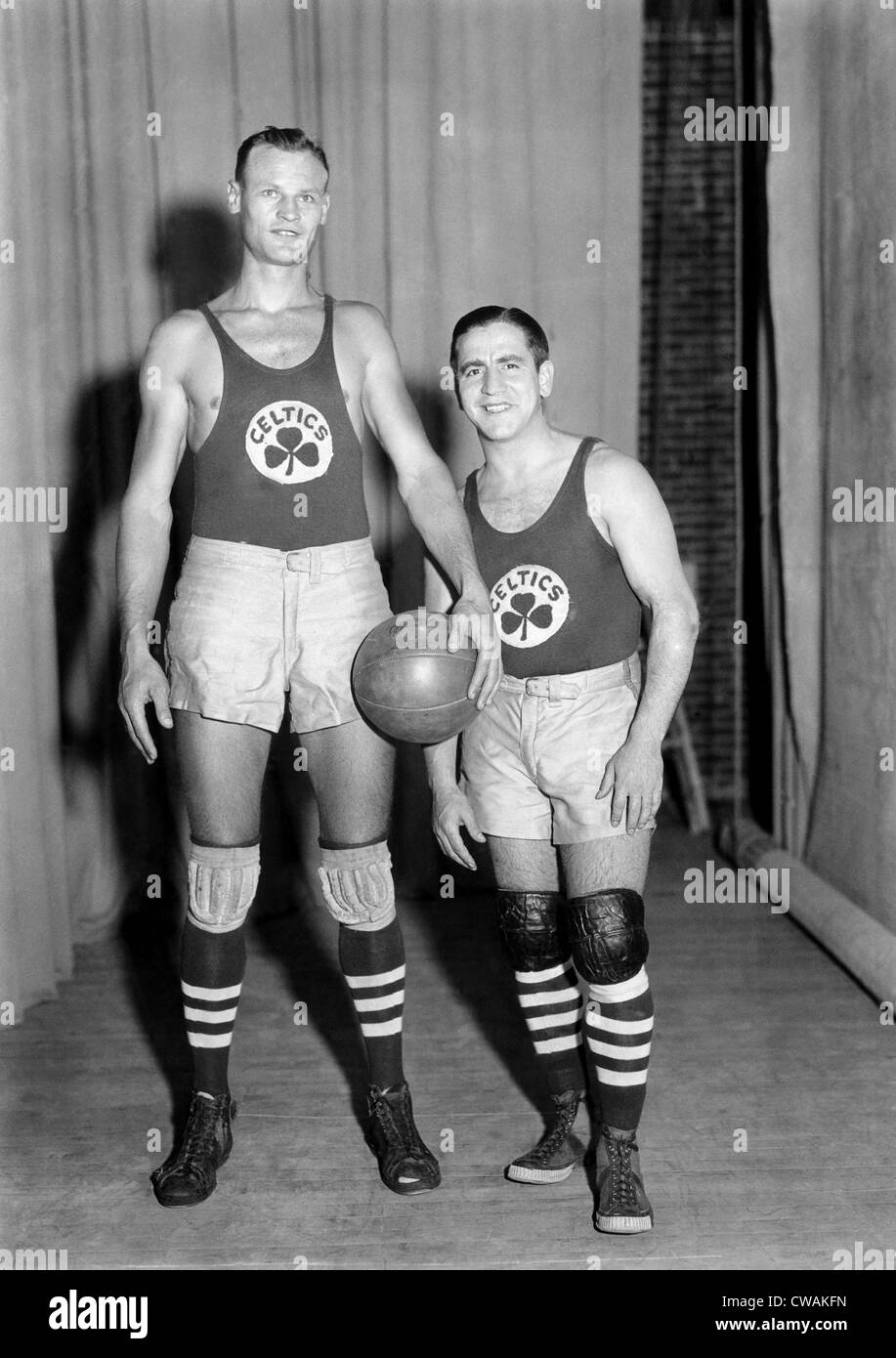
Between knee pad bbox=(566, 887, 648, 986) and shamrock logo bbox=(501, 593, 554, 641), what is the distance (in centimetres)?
45

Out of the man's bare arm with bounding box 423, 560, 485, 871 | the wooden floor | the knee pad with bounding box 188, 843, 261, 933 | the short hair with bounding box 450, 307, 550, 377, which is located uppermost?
the short hair with bounding box 450, 307, 550, 377

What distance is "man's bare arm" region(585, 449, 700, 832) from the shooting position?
2.11 metres

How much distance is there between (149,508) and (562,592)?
0.73 meters

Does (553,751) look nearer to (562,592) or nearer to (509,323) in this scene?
(562,592)

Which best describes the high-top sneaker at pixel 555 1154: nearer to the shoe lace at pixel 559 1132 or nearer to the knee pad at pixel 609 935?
the shoe lace at pixel 559 1132

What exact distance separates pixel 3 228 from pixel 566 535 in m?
2.04

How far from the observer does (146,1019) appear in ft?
10.7

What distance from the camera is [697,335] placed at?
19.1 feet
